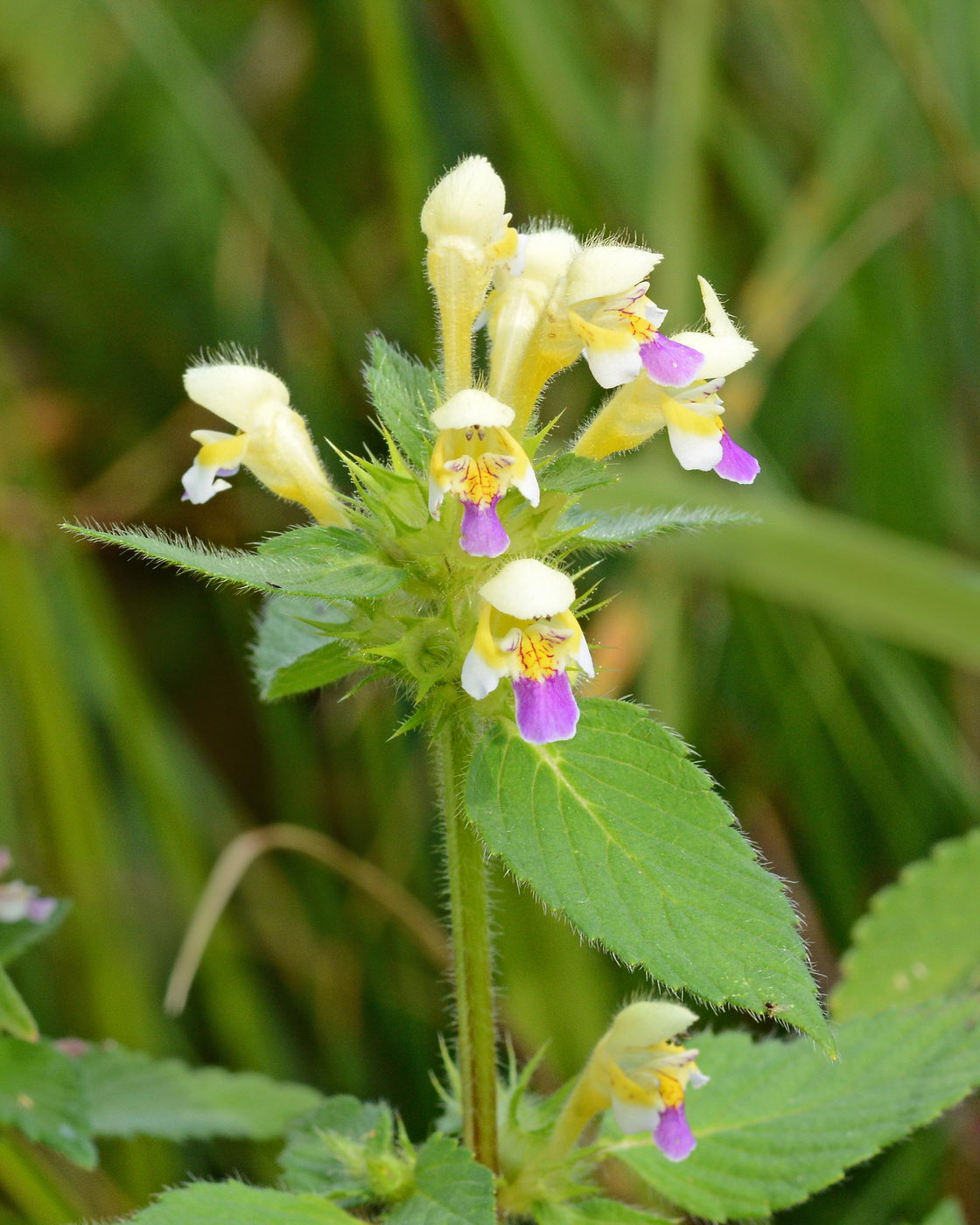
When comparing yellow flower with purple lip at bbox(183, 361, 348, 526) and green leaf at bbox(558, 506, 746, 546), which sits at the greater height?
yellow flower with purple lip at bbox(183, 361, 348, 526)

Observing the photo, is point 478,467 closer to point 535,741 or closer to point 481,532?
point 481,532

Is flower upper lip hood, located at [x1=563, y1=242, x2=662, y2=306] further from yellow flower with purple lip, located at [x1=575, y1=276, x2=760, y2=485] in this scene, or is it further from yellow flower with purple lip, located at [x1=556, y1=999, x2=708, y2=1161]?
yellow flower with purple lip, located at [x1=556, y1=999, x2=708, y2=1161]

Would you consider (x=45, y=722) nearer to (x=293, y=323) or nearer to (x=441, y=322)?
(x=293, y=323)

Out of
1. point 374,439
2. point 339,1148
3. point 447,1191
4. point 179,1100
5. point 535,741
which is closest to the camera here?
point 535,741

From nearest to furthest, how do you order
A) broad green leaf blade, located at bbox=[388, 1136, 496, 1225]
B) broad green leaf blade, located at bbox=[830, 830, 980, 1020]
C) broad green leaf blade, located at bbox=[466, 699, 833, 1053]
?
broad green leaf blade, located at bbox=[466, 699, 833, 1053] → broad green leaf blade, located at bbox=[388, 1136, 496, 1225] → broad green leaf blade, located at bbox=[830, 830, 980, 1020]

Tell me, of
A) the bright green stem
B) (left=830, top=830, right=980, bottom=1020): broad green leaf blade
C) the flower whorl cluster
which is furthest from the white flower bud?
(left=830, top=830, right=980, bottom=1020): broad green leaf blade

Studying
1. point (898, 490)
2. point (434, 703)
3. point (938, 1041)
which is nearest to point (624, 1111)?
point (938, 1041)

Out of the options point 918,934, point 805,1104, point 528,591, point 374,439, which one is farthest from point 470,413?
point 374,439
